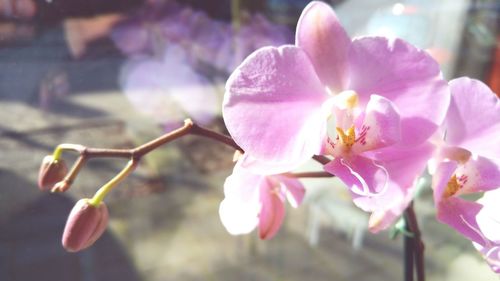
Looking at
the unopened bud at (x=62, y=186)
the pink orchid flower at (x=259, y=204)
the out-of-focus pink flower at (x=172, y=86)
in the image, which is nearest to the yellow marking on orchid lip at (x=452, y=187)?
the pink orchid flower at (x=259, y=204)

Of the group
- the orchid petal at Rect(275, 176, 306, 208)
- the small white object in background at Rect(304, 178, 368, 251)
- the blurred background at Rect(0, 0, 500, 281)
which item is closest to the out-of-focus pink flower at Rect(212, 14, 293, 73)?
the blurred background at Rect(0, 0, 500, 281)

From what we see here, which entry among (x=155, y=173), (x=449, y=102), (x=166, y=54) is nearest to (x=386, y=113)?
(x=449, y=102)

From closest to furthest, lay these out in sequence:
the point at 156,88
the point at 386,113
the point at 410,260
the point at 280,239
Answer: the point at 386,113
the point at 410,260
the point at 156,88
the point at 280,239

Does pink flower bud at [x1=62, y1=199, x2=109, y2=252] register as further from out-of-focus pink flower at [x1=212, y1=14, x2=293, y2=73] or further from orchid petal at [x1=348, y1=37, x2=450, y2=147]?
out-of-focus pink flower at [x1=212, y1=14, x2=293, y2=73]

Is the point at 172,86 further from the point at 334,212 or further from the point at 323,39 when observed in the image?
the point at 323,39

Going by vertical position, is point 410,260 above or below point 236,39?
above

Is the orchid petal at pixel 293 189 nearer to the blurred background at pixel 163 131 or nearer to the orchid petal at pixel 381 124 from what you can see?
the orchid petal at pixel 381 124

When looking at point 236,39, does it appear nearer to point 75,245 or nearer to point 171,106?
point 171,106
